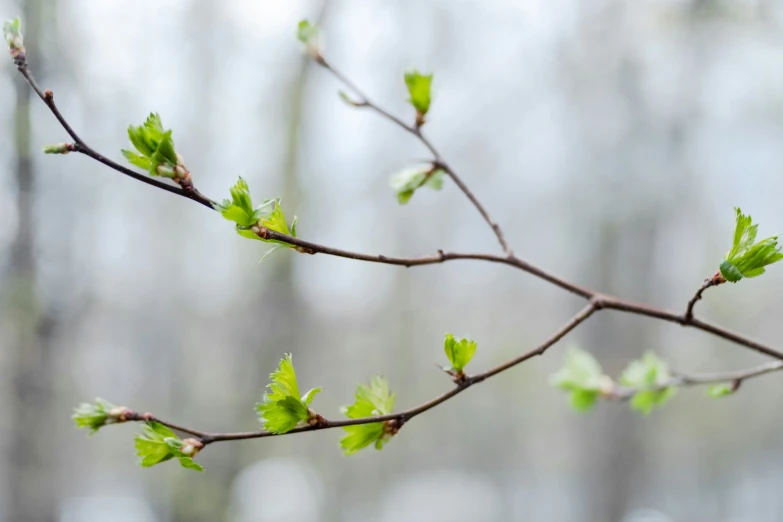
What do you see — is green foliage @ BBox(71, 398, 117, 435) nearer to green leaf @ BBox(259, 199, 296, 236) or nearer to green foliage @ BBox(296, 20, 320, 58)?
green leaf @ BBox(259, 199, 296, 236)

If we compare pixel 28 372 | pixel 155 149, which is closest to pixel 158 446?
pixel 155 149

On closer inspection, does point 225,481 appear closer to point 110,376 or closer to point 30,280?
point 110,376

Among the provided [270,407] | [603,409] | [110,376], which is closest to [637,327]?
[603,409]

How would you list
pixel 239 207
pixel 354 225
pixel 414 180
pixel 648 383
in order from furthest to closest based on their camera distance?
pixel 354 225 → pixel 648 383 → pixel 414 180 → pixel 239 207

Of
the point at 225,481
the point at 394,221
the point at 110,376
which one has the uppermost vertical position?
the point at 394,221

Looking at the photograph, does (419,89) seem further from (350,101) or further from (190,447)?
(190,447)

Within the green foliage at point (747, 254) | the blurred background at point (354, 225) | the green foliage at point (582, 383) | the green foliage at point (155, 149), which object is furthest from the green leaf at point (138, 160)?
the blurred background at point (354, 225)

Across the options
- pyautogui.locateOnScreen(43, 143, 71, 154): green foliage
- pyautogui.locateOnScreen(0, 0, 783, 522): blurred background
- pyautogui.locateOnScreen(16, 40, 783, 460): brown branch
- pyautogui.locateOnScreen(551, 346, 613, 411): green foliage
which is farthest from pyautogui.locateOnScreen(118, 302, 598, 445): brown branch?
pyautogui.locateOnScreen(0, 0, 783, 522): blurred background

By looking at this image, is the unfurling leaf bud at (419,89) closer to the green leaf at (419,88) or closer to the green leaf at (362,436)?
the green leaf at (419,88)
